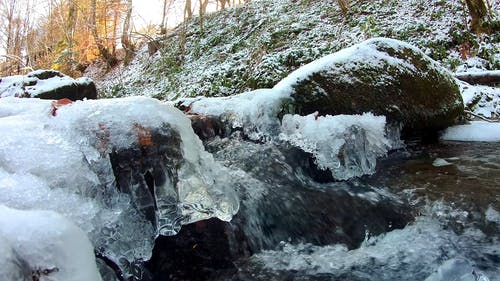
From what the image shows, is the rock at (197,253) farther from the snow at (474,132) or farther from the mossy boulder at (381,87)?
the snow at (474,132)

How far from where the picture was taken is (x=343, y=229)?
8.70 ft

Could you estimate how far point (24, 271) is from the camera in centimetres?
127

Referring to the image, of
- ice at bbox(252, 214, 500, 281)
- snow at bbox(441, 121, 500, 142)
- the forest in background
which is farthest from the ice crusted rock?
the forest in background

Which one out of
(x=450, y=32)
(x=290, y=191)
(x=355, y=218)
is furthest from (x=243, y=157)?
(x=450, y=32)

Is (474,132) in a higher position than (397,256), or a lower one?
higher

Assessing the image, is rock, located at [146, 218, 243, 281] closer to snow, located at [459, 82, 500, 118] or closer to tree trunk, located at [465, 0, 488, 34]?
snow, located at [459, 82, 500, 118]

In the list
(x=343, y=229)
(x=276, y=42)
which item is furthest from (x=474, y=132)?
(x=276, y=42)

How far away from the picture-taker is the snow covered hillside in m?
8.27

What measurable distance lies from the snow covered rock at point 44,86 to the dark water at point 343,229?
5.77 meters

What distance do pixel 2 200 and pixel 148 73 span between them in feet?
43.8

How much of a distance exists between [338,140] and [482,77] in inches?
177

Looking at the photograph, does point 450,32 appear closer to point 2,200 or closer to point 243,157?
point 243,157

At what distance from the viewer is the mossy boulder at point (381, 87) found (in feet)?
13.0

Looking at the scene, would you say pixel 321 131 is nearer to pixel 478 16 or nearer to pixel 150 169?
pixel 150 169
